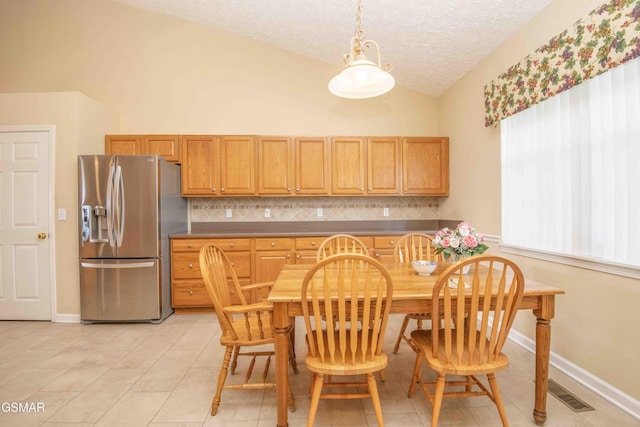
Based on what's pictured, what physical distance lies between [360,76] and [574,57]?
139 centimetres

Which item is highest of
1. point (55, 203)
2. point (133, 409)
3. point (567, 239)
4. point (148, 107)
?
point (148, 107)

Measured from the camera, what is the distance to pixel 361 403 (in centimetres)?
190

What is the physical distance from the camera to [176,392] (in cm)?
205

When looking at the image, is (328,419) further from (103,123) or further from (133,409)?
(103,123)

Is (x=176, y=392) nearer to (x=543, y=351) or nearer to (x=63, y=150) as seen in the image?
(x=543, y=351)

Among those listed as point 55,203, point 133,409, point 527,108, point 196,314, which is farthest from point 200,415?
point 527,108

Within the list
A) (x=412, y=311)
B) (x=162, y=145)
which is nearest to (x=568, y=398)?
(x=412, y=311)

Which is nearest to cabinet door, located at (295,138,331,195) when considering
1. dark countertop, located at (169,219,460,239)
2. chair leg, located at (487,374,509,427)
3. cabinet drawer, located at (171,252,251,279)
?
dark countertop, located at (169,219,460,239)

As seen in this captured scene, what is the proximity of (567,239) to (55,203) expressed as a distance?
4683 millimetres

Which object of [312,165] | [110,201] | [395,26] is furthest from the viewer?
[312,165]

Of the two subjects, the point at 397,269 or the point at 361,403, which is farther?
the point at 397,269

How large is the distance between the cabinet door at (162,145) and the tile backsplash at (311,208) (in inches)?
25.5

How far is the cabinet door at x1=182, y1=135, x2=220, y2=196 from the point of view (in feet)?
12.4

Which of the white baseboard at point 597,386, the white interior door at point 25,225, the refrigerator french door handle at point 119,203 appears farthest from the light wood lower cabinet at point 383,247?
the white interior door at point 25,225
